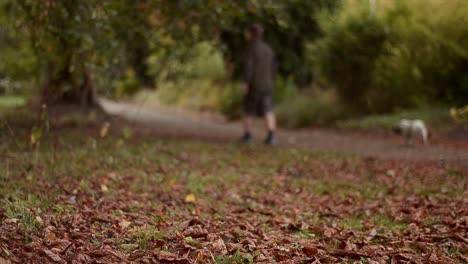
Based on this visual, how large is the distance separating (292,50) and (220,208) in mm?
14384

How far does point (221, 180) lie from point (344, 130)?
7.30 m

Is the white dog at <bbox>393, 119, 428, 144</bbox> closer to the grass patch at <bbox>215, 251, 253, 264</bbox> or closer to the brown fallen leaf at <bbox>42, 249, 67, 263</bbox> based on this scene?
the grass patch at <bbox>215, 251, 253, 264</bbox>

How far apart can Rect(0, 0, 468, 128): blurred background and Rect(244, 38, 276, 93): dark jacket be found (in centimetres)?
48

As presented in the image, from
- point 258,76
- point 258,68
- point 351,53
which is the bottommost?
point 258,76

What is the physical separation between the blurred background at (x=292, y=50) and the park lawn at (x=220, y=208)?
1.61 metres

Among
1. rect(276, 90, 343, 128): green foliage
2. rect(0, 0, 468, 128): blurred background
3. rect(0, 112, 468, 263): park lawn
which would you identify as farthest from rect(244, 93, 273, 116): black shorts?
rect(276, 90, 343, 128): green foliage

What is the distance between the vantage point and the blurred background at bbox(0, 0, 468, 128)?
8.24 metres

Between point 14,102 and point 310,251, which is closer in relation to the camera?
point 310,251

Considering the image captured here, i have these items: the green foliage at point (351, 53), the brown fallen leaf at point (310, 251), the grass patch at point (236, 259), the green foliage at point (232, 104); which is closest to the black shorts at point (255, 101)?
the green foliage at point (351, 53)

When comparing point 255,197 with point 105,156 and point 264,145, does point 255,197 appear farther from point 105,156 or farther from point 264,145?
point 264,145

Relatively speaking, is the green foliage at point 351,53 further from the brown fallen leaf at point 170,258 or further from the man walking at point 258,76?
the brown fallen leaf at point 170,258

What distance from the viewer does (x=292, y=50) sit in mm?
19172

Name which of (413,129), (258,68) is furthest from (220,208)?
(258,68)

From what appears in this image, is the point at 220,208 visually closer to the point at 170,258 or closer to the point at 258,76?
the point at 170,258
